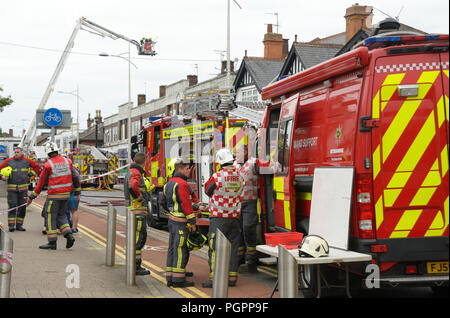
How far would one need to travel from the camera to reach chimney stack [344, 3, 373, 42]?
102 ft

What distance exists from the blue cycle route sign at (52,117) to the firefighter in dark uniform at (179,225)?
9.18 metres

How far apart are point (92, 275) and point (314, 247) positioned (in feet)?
13.5

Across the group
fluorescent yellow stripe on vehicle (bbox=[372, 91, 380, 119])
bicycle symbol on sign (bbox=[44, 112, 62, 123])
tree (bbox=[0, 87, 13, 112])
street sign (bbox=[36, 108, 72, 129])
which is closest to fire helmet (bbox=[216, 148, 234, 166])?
fluorescent yellow stripe on vehicle (bbox=[372, 91, 380, 119])

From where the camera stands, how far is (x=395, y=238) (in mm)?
6621

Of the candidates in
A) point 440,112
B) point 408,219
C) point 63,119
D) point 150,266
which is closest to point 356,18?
point 63,119

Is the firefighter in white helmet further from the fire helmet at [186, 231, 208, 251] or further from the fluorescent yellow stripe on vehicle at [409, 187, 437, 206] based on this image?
the fluorescent yellow stripe on vehicle at [409, 187, 437, 206]

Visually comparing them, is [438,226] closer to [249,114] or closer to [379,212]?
[379,212]

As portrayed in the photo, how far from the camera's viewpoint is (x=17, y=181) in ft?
47.1

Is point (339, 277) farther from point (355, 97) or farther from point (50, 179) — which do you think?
point (50, 179)

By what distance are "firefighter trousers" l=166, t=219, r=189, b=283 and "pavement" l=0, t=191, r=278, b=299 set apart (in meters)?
0.18

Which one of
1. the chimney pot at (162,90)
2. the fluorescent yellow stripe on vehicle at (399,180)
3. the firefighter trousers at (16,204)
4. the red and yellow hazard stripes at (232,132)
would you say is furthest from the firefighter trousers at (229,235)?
the chimney pot at (162,90)

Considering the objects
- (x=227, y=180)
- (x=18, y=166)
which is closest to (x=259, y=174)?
(x=227, y=180)

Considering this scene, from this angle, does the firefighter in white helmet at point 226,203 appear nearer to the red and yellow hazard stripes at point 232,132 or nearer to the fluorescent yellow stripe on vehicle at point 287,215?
the fluorescent yellow stripe on vehicle at point 287,215

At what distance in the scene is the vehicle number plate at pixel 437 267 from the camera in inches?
261
